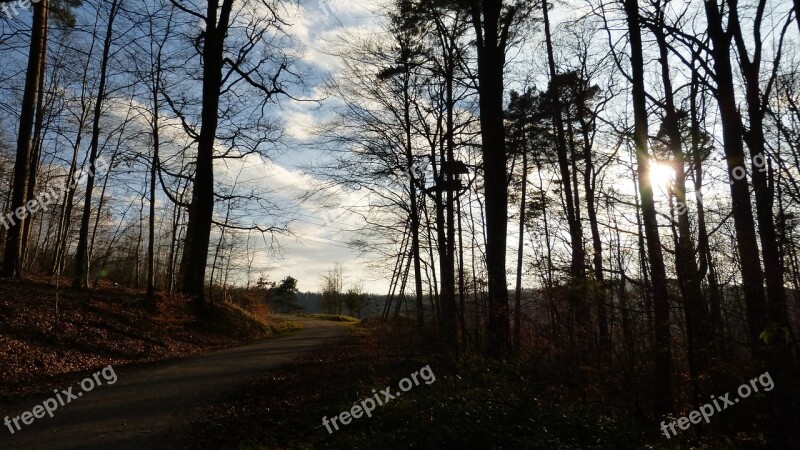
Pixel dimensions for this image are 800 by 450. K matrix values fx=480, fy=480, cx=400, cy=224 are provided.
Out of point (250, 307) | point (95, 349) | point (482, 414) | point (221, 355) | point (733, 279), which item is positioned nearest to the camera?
point (482, 414)

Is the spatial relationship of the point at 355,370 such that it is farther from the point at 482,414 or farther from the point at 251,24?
the point at 251,24

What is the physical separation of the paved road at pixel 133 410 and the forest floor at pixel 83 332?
0.86m

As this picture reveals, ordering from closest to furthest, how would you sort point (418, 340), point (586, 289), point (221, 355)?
point (586, 289)
point (221, 355)
point (418, 340)

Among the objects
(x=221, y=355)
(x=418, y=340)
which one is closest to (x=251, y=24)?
(x=221, y=355)

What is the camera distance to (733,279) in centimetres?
927

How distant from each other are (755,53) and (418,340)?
11.9 m

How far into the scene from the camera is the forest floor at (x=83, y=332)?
8.07 m

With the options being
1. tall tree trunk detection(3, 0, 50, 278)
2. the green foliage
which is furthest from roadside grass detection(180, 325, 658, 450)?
tall tree trunk detection(3, 0, 50, 278)

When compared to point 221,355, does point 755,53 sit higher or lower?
higher

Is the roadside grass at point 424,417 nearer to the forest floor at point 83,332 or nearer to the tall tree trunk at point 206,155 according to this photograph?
the forest floor at point 83,332

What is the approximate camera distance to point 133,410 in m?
6.57

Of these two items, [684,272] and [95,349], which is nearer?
[684,272]

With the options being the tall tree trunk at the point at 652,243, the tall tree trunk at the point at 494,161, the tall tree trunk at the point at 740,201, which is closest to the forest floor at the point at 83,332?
the tall tree trunk at the point at 494,161

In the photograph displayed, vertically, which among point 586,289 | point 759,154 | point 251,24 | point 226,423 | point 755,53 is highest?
point 251,24
